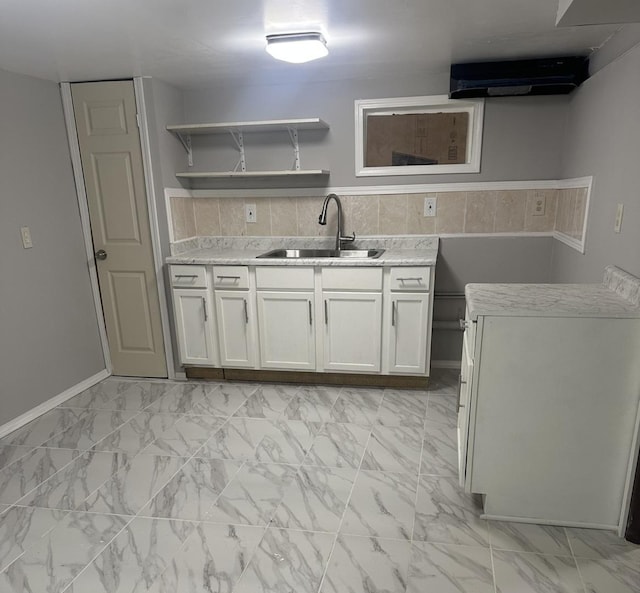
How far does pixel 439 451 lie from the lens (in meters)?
2.22

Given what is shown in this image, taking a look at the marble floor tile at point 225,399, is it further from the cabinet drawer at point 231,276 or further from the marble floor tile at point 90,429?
the cabinet drawer at point 231,276

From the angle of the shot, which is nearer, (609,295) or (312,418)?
(609,295)

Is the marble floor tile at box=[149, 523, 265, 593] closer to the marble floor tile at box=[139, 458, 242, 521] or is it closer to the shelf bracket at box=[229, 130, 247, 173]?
the marble floor tile at box=[139, 458, 242, 521]

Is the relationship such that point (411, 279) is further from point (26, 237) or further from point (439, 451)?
point (26, 237)

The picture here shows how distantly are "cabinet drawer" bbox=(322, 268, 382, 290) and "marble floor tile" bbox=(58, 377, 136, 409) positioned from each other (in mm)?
1551

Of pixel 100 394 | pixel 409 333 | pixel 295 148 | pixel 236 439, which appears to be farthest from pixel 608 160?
pixel 100 394

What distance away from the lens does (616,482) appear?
162 centimetres

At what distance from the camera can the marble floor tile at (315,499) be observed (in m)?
1.76

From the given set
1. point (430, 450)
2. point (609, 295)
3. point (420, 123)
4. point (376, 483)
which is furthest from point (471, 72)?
point (376, 483)

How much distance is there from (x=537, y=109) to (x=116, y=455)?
313 centimetres

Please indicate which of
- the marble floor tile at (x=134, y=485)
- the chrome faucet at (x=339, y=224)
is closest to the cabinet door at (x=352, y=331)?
the chrome faucet at (x=339, y=224)

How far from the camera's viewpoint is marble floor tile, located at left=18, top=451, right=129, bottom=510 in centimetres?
192

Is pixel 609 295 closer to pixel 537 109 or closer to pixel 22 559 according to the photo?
pixel 537 109

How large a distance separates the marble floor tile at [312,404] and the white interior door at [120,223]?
104 centimetres
